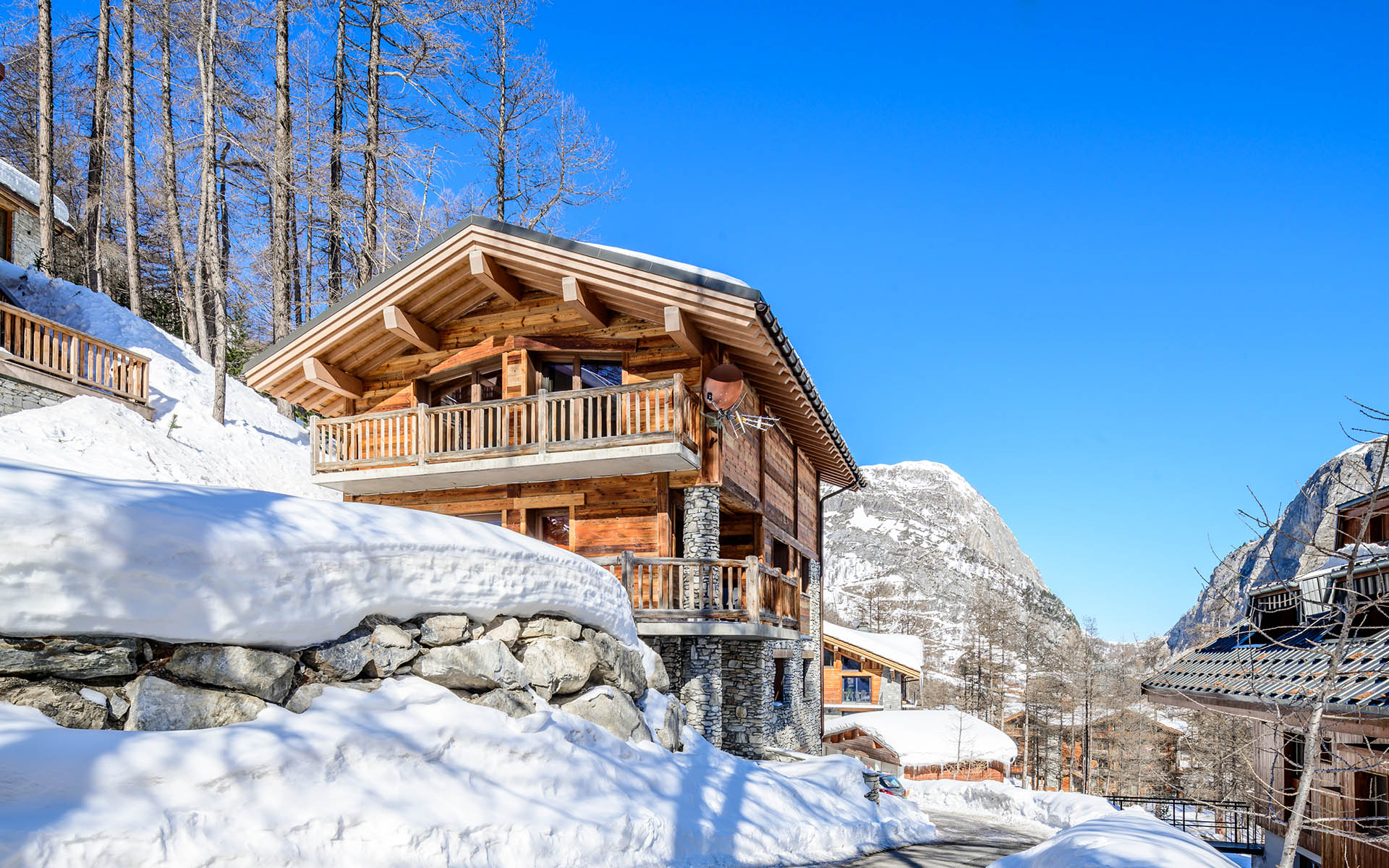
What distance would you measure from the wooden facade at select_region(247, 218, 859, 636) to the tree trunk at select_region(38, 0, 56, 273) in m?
12.3

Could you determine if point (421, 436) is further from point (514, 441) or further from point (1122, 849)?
point (1122, 849)

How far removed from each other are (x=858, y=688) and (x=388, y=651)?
3067 cm

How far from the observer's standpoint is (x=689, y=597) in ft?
39.4

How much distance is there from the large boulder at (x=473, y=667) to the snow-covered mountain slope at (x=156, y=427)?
31.1 ft

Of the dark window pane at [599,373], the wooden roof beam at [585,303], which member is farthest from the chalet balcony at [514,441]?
the wooden roof beam at [585,303]

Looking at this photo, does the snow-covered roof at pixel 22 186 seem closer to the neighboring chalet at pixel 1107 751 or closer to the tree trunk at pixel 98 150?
the tree trunk at pixel 98 150

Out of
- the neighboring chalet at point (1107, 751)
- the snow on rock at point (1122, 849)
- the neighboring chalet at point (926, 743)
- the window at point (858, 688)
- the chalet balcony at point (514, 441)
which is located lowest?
the neighboring chalet at point (1107, 751)

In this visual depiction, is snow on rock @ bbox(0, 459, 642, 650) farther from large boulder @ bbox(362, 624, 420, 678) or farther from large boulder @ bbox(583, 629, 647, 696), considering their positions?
large boulder @ bbox(583, 629, 647, 696)

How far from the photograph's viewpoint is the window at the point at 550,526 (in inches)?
565

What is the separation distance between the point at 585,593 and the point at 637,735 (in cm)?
146

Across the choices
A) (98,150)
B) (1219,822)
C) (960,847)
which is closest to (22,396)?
(98,150)

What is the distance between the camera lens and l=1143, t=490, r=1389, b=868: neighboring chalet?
5.60 meters

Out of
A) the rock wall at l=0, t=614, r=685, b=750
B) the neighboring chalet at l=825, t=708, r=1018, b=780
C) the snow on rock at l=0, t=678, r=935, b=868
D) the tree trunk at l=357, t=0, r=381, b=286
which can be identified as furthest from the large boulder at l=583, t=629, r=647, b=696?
the neighboring chalet at l=825, t=708, r=1018, b=780

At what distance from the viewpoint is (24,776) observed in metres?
3.72
